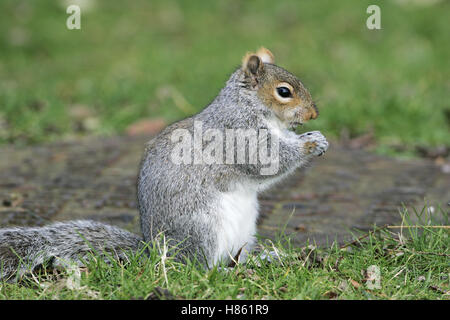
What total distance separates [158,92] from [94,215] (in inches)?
105

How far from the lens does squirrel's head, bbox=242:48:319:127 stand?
306 cm

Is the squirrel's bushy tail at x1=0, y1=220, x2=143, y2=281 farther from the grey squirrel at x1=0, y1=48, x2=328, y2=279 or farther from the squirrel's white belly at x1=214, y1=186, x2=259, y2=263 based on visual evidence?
the squirrel's white belly at x1=214, y1=186, x2=259, y2=263

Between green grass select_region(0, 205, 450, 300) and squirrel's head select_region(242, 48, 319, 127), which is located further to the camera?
squirrel's head select_region(242, 48, 319, 127)

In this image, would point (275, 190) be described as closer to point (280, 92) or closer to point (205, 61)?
point (280, 92)

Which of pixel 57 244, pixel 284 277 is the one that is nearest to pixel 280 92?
pixel 284 277

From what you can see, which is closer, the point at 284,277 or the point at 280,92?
the point at 284,277

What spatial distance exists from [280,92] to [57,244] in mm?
1168

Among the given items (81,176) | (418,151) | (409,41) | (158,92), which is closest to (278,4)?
(409,41)

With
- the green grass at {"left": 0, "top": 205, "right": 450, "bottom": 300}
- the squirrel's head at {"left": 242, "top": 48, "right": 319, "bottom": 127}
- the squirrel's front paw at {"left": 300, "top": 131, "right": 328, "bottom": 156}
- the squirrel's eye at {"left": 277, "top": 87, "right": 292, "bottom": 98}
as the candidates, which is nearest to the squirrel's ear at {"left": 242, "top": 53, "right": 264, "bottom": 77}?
the squirrel's head at {"left": 242, "top": 48, "right": 319, "bottom": 127}

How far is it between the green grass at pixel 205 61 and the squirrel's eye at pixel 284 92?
212cm

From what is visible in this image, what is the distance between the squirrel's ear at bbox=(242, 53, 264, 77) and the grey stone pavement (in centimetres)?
70

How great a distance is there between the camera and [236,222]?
2922 mm

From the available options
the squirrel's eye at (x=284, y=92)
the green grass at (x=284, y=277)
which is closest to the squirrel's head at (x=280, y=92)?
the squirrel's eye at (x=284, y=92)

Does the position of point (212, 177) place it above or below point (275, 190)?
above
